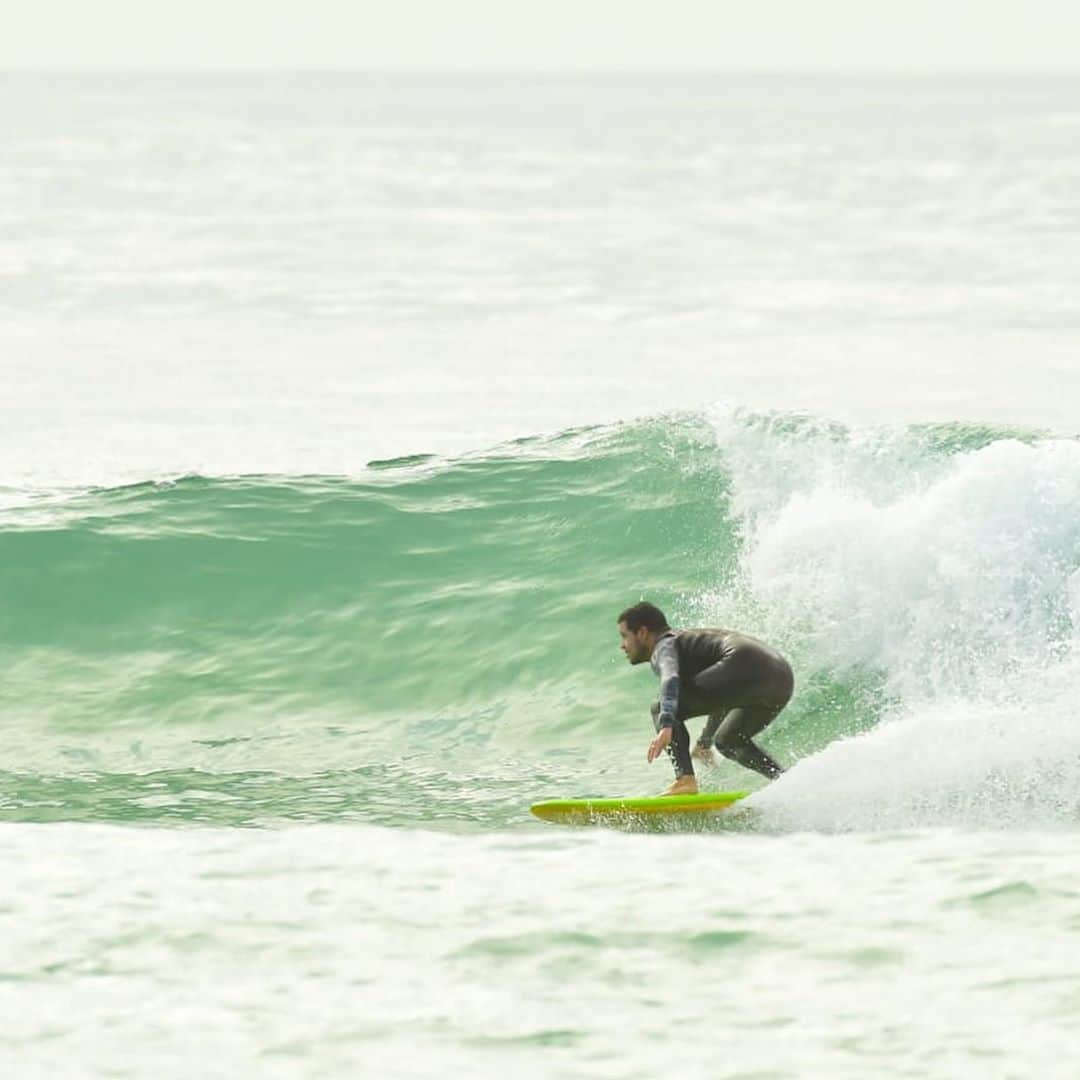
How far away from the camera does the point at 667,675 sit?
10.7 metres

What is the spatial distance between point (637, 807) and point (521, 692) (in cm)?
370

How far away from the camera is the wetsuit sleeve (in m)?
10.6

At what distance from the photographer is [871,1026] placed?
735 centimetres

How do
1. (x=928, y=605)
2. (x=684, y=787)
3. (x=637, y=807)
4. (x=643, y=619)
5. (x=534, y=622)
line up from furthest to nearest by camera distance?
(x=534, y=622)
(x=928, y=605)
(x=643, y=619)
(x=684, y=787)
(x=637, y=807)

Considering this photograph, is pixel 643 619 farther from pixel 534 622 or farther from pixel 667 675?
pixel 534 622

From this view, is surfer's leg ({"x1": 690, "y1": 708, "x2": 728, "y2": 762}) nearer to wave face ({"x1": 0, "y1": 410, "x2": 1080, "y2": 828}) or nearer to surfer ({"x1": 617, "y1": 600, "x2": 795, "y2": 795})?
surfer ({"x1": 617, "y1": 600, "x2": 795, "y2": 795})

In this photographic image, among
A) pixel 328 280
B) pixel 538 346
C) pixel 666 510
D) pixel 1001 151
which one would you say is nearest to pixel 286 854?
pixel 666 510

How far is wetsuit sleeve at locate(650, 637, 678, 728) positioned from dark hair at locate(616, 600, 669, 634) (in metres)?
0.08

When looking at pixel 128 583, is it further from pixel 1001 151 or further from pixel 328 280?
pixel 1001 151

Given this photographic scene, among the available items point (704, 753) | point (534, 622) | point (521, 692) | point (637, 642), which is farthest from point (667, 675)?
point (534, 622)

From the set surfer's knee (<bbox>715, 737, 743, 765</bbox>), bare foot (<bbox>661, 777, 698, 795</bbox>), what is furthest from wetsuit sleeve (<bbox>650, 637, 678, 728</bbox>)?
surfer's knee (<bbox>715, 737, 743, 765</bbox>)

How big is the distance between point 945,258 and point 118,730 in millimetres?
33592

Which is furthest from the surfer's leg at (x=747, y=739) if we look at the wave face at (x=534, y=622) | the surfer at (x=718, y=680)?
the wave face at (x=534, y=622)

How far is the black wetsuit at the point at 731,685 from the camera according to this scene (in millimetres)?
10812
